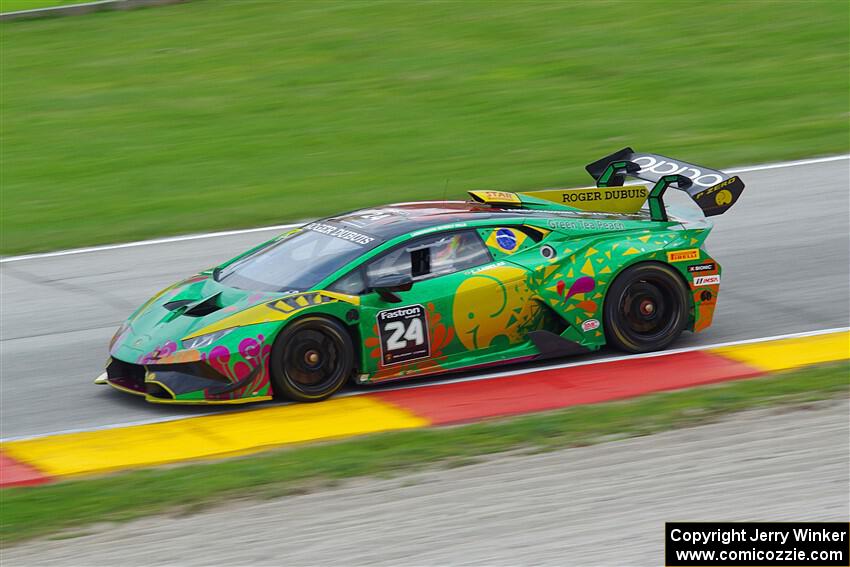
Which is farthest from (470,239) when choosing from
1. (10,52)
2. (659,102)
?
(10,52)

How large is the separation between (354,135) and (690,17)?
9.33 m

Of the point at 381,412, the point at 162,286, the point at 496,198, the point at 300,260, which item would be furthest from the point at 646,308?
the point at 162,286

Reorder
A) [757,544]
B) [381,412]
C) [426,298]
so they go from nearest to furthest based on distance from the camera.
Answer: [757,544]
[381,412]
[426,298]

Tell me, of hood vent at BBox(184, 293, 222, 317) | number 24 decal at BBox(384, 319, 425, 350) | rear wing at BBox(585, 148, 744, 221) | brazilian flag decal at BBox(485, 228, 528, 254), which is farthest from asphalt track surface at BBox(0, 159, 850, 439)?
number 24 decal at BBox(384, 319, 425, 350)

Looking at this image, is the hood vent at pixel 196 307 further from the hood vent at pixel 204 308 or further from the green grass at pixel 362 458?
the green grass at pixel 362 458

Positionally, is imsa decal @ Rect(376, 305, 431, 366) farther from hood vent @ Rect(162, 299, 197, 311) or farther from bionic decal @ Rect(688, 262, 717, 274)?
bionic decal @ Rect(688, 262, 717, 274)

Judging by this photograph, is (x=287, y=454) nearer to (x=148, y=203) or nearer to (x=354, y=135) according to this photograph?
(x=148, y=203)

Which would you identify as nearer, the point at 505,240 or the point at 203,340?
the point at 203,340

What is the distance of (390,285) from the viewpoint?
8859 mm

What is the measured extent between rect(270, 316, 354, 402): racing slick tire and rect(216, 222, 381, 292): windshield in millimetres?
350

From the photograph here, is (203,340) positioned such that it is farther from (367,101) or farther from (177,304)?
(367,101)

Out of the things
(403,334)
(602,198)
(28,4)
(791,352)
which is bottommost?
(791,352)

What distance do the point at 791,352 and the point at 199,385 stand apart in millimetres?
4765

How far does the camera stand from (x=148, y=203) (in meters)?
15.5
